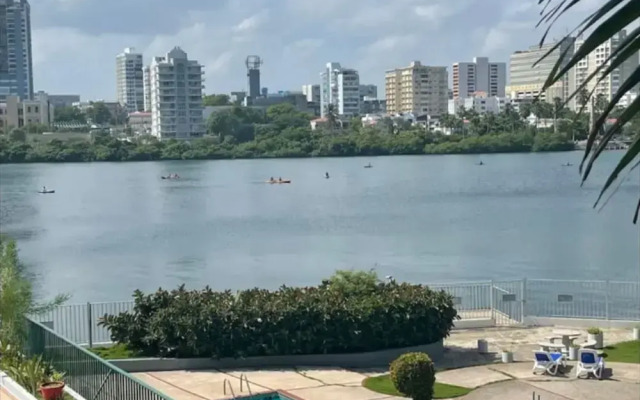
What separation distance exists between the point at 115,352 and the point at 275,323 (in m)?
3.74

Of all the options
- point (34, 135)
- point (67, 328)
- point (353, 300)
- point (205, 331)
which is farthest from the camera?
point (34, 135)

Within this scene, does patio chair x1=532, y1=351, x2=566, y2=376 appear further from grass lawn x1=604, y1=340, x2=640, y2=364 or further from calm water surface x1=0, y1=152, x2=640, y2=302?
calm water surface x1=0, y1=152, x2=640, y2=302

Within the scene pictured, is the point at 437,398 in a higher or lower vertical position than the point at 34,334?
lower

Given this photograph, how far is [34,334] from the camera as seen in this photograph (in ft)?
60.2

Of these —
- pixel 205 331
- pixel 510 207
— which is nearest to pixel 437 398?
pixel 205 331

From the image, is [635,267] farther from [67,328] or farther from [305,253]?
[67,328]

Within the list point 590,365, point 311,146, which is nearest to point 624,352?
point 590,365

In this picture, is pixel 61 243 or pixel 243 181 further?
pixel 243 181

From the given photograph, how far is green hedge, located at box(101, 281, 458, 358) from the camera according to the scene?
20922 mm

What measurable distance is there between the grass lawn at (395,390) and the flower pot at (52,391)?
6.34 meters

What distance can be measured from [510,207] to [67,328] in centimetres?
6886

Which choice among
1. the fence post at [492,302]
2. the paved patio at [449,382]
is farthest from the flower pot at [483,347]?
the fence post at [492,302]

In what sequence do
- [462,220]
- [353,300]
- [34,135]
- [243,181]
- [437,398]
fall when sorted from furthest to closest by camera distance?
[34,135]
[243,181]
[462,220]
[353,300]
[437,398]

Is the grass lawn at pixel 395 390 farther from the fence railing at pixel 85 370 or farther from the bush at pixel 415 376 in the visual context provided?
the fence railing at pixel 85 370
